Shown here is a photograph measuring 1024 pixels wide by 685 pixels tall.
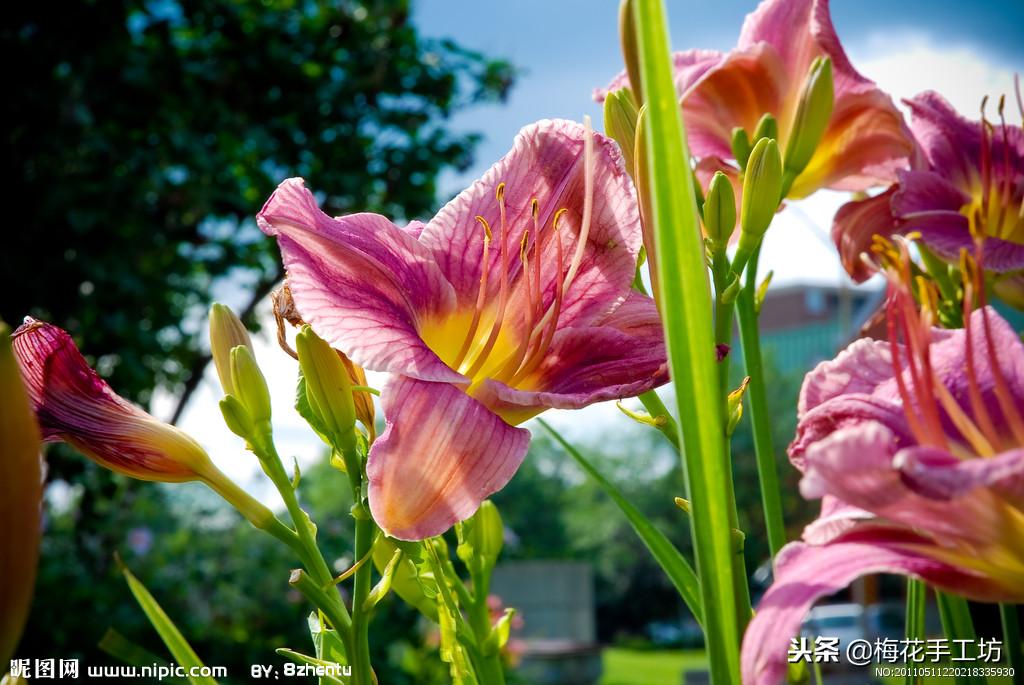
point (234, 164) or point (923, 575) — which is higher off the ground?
point (234, 164)

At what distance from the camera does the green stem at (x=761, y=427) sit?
0.43 m

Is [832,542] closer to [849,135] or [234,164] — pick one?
[849,135]

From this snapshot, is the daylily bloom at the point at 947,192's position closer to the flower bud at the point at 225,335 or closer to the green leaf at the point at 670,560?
the green leaf at the point at 670,560

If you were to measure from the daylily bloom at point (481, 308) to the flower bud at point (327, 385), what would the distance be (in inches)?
1.4

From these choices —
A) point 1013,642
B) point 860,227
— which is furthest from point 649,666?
point 1013,642

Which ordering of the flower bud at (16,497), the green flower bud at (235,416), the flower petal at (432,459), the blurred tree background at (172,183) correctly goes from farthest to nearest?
the blurred tree background at (172,183) → the green flower bud at (235,416) → the flower petal at (432,459) → the flower bud at (16,497)

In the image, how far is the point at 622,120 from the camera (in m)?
0.41

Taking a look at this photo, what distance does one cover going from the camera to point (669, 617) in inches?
696

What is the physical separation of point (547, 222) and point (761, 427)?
0.44 feet

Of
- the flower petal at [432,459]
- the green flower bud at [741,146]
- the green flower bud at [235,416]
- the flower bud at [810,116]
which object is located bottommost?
the flower petal at [432,459]

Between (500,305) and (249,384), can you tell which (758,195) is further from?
(249,384)

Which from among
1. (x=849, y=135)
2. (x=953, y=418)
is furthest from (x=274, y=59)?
(x=953, y=418)

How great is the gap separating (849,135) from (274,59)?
3.36m

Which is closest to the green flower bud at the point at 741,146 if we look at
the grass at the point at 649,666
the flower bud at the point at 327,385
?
the flower bud at the point at 327,385
